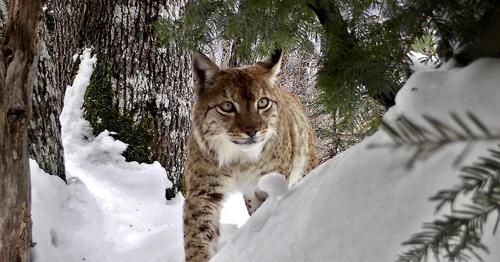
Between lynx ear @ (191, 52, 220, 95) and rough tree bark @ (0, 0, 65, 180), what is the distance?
1.34 m

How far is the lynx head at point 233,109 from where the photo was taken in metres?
3.62

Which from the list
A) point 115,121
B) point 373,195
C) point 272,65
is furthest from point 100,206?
point 373,195

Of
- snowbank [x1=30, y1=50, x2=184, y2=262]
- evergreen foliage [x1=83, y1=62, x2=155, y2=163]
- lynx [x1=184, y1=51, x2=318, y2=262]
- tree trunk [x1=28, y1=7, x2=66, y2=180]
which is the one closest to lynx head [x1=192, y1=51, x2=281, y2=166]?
lynx [x1=184, y1=51, x2=318, y2=262]

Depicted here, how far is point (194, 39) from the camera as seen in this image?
9.25 ft

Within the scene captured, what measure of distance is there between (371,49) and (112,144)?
3.88 m

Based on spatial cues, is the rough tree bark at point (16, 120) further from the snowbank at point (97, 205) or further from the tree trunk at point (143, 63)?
the tree trunk at point (143, 63)

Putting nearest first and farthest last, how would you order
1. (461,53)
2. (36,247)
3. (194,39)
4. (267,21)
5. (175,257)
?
(461,53)
(267,21)
(194,39)
(36,247)
(175,257)

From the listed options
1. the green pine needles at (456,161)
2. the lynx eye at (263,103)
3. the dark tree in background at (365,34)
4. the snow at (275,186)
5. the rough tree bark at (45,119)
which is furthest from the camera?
the rough tree bark at (45,119)

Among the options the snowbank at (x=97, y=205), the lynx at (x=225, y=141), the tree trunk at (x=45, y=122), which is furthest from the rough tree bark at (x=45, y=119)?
the lynx at (x=225, y=141)

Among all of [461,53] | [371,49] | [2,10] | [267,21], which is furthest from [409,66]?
[2,10]

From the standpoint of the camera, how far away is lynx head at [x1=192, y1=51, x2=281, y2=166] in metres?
3.62

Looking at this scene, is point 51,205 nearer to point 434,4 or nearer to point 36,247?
point 36,247

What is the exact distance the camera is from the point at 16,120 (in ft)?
10.4

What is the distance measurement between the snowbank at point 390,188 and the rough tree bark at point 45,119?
305 centimetres
